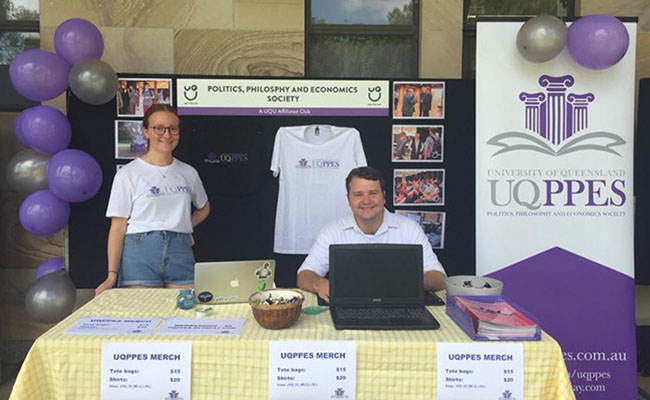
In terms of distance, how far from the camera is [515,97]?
8.98 feet

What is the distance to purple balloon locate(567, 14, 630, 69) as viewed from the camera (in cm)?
255

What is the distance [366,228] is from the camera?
2.52 metres

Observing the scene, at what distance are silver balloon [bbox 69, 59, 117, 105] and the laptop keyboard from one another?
6.40ft

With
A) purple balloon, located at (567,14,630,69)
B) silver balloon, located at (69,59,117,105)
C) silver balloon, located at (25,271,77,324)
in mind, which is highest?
purple balloon, located at (567,14,630,69)

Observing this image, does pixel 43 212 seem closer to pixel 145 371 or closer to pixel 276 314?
pixel 145 371

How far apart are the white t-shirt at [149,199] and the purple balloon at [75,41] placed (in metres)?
0.76

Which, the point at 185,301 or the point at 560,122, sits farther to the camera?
the point at 560,122

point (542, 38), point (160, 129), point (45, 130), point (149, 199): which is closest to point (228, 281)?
point (149, 199)

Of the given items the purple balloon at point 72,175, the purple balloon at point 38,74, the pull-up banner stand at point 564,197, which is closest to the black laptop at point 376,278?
the pull-up banner stand at point 564,197

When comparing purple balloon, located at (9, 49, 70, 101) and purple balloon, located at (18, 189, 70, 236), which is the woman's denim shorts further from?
purple balloon, located at (9, 49, 70, 101)

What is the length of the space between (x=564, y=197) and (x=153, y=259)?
86.9 inches

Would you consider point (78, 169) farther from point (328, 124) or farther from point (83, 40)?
point (328, 124)

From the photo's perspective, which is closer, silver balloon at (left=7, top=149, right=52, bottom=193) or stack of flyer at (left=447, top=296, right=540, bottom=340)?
stack of flyer at (left=447, top=296, right=540, bottom=340)

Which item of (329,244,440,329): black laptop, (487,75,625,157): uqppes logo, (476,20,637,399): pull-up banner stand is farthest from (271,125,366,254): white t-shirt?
(329,244,440,329): black laptop
